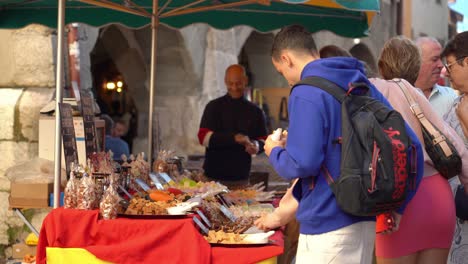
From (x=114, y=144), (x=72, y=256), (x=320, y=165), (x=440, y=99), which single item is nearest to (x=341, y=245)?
(x=320, y=165)

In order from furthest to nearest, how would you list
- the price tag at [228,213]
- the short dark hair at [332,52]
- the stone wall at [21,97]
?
1. the stone wall at [21,97]
2. the short dark hair at [332,52]
3. the price tag at [228,213]

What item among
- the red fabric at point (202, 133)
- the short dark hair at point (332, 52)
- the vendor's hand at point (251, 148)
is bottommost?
the vendor's hand at point (251, 148)

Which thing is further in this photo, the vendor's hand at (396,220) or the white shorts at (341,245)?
the vendor's hand at (396,220)

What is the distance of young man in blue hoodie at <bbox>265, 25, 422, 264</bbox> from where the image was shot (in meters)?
3.21

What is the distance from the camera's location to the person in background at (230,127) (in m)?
6.75

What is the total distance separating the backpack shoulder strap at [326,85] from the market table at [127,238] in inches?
43.6

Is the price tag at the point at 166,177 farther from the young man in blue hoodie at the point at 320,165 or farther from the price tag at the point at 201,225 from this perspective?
the young man in blue hoodie at the point at 320,165

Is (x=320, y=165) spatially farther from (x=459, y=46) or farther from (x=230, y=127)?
(x=230, y=127)

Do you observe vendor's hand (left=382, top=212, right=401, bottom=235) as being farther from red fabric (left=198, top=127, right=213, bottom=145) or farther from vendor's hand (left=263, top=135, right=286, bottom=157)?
red fabric (left=198, top=127, right=213, bottom=145)

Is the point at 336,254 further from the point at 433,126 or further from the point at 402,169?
the point at 433,126

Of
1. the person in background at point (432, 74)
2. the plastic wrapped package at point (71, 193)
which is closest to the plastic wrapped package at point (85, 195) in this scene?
the plastic wrapped package at point (71, 193)

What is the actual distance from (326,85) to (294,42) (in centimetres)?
33

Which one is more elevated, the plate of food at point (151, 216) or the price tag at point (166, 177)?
the plate of food at point (151, 216)

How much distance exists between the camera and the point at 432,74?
204 inches
